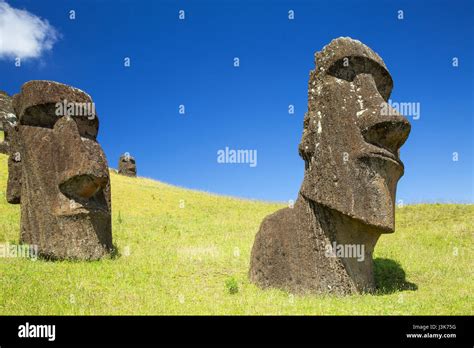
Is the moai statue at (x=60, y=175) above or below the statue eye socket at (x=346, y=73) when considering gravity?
below

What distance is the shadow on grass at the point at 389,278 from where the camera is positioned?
1145cm

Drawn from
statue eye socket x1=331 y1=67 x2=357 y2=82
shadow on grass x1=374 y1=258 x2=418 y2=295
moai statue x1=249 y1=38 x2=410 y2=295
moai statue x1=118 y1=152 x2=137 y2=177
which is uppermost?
moai statue x1=118 y1=152 x2=137 y2=177

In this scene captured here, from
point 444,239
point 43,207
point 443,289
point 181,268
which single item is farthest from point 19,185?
point 444,239

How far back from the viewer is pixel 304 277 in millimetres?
10680

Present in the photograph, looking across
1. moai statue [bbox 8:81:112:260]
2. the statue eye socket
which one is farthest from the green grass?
the statue eye socket

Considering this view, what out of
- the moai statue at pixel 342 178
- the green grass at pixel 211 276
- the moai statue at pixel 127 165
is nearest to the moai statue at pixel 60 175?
the green grass at pixel 211 276

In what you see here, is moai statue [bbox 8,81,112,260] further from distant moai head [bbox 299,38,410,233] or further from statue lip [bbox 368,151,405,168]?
statue lip [bbox 368,151,405,168]

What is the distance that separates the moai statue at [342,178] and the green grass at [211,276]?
0.64m

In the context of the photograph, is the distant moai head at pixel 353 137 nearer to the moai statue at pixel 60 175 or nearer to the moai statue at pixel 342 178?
the moai statue at pixel 342 178

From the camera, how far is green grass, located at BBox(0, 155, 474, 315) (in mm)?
9219

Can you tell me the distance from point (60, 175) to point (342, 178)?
837cm

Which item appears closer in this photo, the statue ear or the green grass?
the green grass

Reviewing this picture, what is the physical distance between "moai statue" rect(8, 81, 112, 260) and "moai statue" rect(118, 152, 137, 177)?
3709 cm
